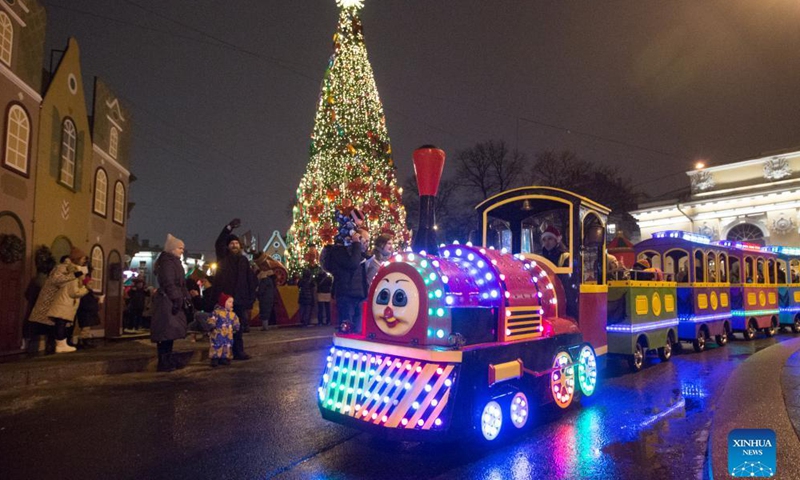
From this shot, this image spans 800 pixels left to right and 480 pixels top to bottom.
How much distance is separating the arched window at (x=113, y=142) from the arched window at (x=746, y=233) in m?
32.4

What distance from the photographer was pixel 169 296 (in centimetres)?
770

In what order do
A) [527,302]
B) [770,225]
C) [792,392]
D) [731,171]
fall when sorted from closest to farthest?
[527,302], [792,392], [770,225], [731,171]

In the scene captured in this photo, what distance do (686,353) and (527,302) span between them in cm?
785

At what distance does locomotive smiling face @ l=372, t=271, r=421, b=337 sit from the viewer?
4621 mm

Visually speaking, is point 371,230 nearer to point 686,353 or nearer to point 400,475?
point 686,353

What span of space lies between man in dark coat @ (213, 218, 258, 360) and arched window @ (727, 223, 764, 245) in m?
31.2

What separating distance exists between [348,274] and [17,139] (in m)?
6.46

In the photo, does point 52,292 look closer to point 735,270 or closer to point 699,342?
point 699,342

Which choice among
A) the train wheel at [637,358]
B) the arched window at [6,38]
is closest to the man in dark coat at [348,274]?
the train wheel at [637,358]

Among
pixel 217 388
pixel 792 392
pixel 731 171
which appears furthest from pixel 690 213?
pixel 217 388

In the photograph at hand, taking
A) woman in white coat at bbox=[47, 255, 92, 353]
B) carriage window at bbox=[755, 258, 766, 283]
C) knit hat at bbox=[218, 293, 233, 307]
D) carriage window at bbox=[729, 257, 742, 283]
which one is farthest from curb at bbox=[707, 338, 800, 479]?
woman in white coat at bbox=[47, 255, 92, 353]

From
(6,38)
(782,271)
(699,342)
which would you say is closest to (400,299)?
(6,38)

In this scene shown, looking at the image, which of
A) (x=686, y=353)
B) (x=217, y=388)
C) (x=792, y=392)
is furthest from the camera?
(x=686, y=353)

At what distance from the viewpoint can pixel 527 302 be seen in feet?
17.8
